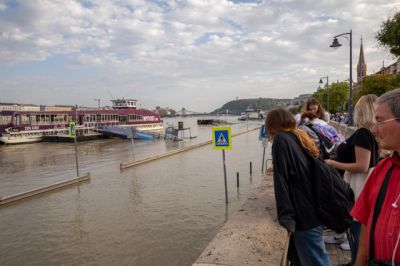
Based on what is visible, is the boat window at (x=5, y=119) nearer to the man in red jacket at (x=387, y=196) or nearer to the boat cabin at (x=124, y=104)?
the boat cabin at (x=124, y=104)

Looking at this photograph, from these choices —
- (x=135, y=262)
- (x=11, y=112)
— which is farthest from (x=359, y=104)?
(x=11, y=112)

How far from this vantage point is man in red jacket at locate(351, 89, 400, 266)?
1632 millimetres

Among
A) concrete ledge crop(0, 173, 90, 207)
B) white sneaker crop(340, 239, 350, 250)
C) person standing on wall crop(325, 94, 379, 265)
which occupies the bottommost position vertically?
concrete ledge crop(0, 173, 90, 207)

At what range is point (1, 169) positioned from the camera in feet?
76.2

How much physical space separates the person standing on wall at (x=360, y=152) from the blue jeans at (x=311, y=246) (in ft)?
1.40

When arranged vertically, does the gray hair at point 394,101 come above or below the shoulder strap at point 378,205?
above

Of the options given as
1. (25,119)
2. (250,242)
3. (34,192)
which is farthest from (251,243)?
(25,119)

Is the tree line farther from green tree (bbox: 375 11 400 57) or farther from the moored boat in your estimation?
the moored boat

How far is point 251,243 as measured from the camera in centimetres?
359

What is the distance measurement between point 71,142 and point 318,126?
44.9m

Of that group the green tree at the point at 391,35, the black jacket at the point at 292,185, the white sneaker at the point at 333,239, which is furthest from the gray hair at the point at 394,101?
the green tree at the point at 391,35

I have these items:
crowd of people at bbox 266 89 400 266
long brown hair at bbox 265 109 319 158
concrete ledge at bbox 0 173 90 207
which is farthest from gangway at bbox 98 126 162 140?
long brown hair at bbox 265 109 319 158

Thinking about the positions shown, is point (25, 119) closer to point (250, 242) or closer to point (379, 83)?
point (379, 83)

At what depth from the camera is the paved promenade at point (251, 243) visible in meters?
3.24
